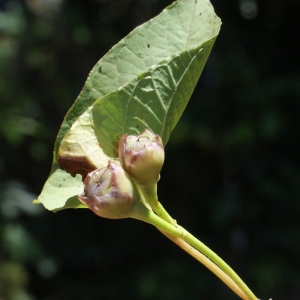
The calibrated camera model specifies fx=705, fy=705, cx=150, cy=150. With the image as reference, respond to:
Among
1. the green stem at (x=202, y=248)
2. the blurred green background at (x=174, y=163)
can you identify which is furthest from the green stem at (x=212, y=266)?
the blurred green background at (x=174, y=163)

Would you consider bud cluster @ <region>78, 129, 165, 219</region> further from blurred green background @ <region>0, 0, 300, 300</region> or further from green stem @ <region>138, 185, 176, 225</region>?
blurred green background @ <region>0, 0, 300, 300</region>

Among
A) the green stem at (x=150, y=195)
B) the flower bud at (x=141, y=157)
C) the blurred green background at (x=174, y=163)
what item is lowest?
the blurred green background at (x=174, y=163)

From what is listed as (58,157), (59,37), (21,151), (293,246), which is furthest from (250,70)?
(58,157)

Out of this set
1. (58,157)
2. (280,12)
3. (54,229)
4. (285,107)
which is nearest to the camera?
(58,157)

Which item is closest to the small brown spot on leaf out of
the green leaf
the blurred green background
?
the green leaf

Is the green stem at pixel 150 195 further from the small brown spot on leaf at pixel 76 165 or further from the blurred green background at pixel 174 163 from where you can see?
the blurred green background at pixel 174 163

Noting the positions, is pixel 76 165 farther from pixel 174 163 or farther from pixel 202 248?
pixel 174 163

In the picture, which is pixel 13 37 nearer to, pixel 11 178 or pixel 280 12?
pixel 11 178
